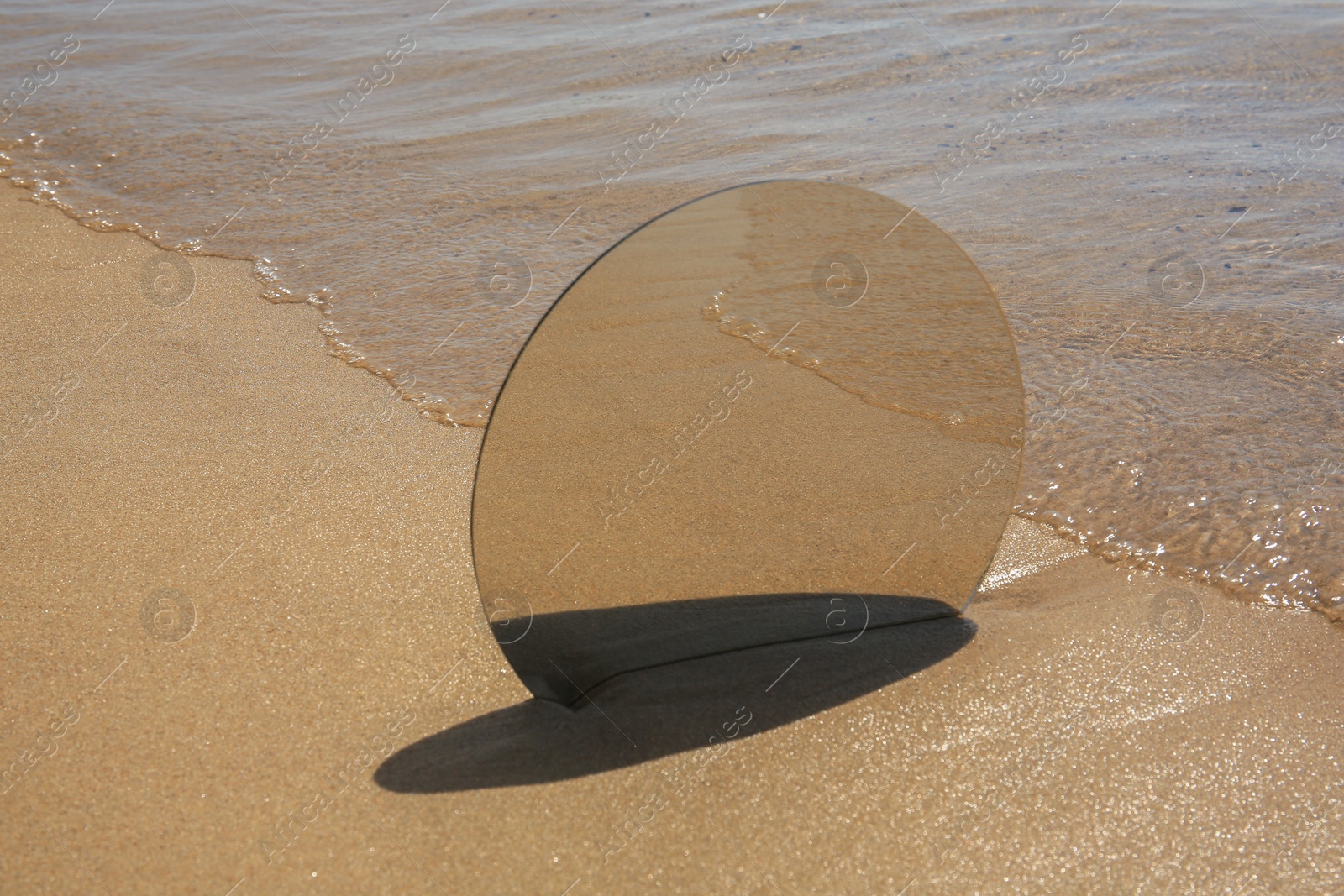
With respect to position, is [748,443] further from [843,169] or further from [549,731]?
[843,169]

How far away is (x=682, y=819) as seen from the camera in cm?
175

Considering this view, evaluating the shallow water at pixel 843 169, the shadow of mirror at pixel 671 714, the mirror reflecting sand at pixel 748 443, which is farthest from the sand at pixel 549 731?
the shallow water at pixel 843 169

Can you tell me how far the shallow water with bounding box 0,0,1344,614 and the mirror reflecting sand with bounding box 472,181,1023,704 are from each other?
802 millimetres

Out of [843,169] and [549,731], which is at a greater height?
[843,169]

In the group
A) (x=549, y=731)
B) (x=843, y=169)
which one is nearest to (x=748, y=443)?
(x=549, y=731)

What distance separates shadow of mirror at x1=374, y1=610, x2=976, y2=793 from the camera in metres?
1.83

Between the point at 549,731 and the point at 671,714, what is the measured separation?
9.0 inches

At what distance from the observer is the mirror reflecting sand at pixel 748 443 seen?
5.45 feet

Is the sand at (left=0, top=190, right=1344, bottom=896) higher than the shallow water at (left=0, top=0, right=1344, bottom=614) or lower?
lower

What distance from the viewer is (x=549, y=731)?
1897 mm

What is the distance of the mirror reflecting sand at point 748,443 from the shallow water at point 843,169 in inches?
31.6

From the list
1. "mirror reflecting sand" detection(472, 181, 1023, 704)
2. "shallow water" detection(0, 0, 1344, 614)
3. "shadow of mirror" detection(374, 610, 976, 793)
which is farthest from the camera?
"shallow water" detection(0, 0, 1344, 614)

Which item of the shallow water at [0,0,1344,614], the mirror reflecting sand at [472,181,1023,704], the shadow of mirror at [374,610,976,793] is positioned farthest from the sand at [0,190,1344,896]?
the shallow water at [0,0,1344,614]

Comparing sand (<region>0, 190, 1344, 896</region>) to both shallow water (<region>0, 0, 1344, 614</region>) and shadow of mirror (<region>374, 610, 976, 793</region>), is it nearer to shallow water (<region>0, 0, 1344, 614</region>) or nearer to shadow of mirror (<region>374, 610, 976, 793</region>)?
shadow of mirror (<region>374, 610, 976, 793</region>)
